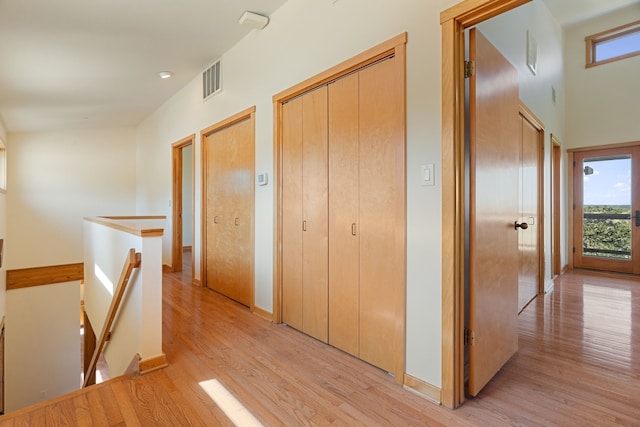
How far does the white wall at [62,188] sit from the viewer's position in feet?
19.7

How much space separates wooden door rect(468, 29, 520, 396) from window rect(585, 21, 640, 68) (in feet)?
15.1

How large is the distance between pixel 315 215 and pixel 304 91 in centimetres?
101

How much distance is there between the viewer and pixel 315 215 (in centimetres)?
253

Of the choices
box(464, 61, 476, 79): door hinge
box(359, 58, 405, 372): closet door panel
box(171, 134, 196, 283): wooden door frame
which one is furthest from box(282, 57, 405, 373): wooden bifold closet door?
box(171, 134, 196, 283): wooden door frame

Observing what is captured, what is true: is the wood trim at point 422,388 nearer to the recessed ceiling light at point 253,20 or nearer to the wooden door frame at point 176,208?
the recessed ceiling light at point 253,20

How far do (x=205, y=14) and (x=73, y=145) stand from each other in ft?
17.9

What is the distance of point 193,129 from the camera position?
452 centimetres

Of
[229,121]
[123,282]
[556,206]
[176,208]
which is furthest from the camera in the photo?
[176,208]

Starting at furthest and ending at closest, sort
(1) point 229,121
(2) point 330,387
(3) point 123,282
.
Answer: (1) point 229,121
(3) point 123,282
(2) point 330,387

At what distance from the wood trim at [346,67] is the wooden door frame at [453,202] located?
31cm

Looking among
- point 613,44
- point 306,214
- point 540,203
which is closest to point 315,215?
point 306,214

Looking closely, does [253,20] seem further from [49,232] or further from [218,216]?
[49,232]

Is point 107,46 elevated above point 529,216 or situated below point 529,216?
above

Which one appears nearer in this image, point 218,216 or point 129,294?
point 129,294
